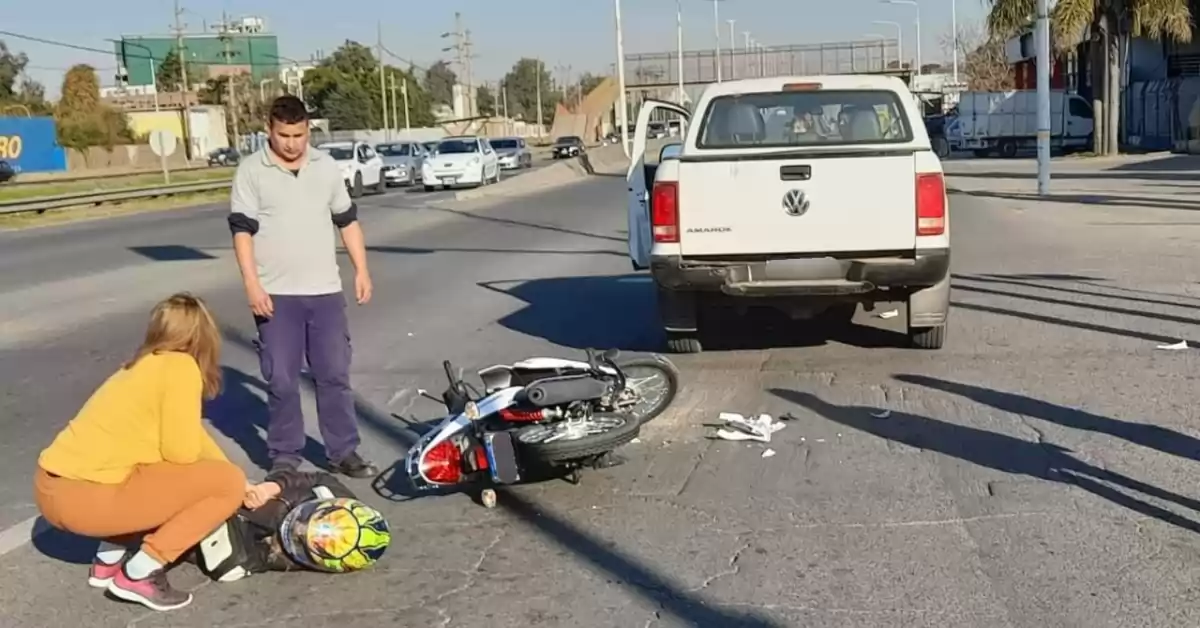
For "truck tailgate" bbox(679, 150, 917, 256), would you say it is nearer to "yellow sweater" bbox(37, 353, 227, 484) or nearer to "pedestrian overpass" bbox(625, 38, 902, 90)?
"yellow sweater" bbox(37, 353, 227, 484)

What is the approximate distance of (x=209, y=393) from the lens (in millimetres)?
5055

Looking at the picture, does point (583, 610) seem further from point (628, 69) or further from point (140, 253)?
point (628, 69)

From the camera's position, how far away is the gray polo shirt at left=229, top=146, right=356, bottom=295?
6.29 meters

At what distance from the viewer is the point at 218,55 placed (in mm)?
132875

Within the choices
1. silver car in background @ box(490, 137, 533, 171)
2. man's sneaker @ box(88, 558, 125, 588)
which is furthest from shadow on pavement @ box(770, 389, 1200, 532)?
silver car in background @ box(490, 137, 533, 171)

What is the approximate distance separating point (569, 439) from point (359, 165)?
113 feet

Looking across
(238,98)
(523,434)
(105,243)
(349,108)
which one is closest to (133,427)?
(523,434)

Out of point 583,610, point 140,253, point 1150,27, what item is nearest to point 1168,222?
point 140,253

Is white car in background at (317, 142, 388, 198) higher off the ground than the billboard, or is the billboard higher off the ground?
the billboard

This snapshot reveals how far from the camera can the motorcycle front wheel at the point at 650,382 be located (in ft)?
23.1

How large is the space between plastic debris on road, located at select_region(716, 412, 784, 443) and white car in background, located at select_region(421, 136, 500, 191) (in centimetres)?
3465

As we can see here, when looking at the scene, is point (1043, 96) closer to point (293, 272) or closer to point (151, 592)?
point (293, 272)

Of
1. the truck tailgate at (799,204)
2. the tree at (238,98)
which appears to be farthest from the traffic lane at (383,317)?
the tree at (238,98)

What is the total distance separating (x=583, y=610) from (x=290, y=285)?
2454mm
